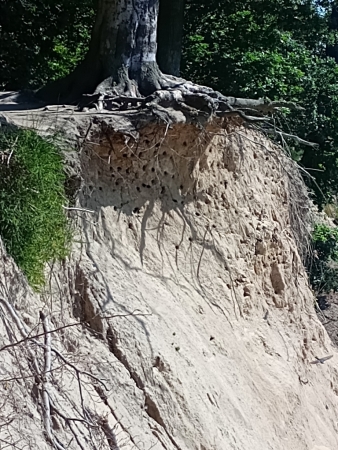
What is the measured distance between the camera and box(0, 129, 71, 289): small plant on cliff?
587 centimetres

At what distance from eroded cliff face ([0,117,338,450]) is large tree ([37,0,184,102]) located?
77 cm

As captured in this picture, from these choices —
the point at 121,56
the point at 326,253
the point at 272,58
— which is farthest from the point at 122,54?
the point at 326,253

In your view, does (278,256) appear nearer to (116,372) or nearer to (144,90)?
(144,90)

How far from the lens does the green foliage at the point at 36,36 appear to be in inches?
476

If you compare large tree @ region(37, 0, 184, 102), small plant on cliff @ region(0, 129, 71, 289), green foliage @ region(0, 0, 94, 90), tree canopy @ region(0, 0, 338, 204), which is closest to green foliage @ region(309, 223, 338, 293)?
tree canopy @ region(0, 0, 338, 204)

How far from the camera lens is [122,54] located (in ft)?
26.9

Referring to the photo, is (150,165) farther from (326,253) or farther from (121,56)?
(326,253)

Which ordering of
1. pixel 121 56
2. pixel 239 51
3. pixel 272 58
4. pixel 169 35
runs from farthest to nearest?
pixel 239 51 → pixel 272 58 → pixel 169 35 → pixel 121 56

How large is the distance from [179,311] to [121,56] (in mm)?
2697

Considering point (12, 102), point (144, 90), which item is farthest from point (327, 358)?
point (12, 102)

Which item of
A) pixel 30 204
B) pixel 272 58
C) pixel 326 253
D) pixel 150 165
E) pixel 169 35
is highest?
pixel 272 58

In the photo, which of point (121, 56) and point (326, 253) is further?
point (326, 253)

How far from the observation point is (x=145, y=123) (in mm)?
7297

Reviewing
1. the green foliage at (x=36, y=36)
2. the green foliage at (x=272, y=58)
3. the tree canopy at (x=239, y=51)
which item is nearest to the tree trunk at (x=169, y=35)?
the tree canopy at (x=239, y=51)
